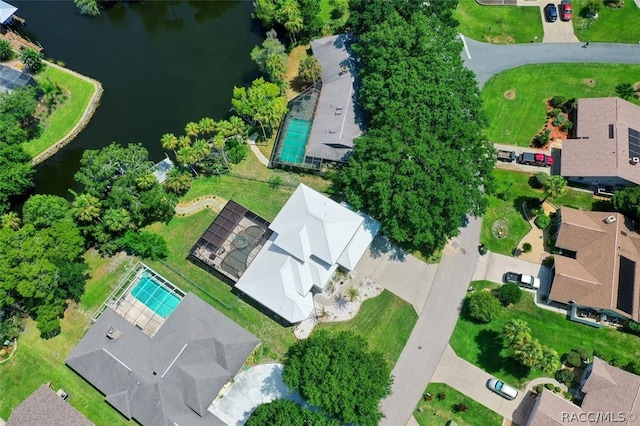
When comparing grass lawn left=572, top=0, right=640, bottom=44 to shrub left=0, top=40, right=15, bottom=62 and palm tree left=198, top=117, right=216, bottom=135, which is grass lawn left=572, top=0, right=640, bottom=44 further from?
shrub left=0, top=40, right=15, bottom=62

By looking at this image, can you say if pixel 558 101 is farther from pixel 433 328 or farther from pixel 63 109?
pixel 63 109

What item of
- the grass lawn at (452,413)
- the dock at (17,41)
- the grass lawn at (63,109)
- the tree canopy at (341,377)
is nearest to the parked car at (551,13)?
the grass lawn at (452,413)

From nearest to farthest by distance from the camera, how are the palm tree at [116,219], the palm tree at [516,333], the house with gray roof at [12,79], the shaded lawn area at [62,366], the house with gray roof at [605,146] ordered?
1. the palm tree at [516,333]
2. the shaded lawn area at [62,366]
3. the palm tree at [116,219]
4. the house with gray roof at [605,146]
5. the house with gray roof at [12,79]

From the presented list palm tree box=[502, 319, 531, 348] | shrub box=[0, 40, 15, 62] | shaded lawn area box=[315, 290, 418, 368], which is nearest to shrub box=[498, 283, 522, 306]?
palm tree box=[502, 319, 531, 348]

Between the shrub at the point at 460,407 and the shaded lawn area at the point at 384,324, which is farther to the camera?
the shaded lawn area at the point at 384,324

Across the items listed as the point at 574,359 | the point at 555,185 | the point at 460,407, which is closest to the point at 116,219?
the point at 460,407

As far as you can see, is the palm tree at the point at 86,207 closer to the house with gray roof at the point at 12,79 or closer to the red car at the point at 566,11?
the house with gray roof at the point at 12,79
